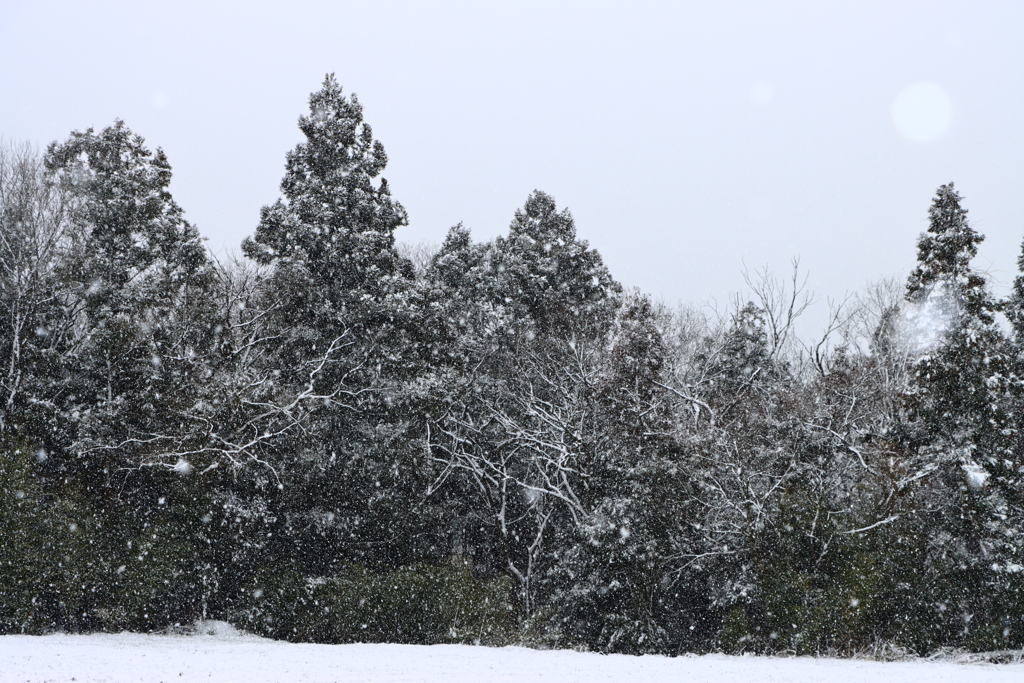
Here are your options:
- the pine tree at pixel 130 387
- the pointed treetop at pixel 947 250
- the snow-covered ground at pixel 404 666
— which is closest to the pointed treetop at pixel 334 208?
the pine tree at pixel 130 387

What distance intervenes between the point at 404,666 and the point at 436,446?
9.44 metres

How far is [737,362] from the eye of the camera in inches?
1024

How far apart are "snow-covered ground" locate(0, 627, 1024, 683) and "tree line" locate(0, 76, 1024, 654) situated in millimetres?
1396

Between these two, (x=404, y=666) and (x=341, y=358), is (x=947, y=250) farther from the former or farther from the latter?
(x=341, y=358)

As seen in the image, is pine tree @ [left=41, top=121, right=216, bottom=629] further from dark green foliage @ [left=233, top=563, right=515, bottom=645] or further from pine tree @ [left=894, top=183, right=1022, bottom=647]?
pine tree @ [left=894, top=183, right=1022, bottom=647]

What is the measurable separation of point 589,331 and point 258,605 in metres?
11.8

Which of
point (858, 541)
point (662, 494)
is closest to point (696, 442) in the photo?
point (662, 494)

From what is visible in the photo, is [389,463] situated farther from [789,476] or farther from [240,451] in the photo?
[789,476]

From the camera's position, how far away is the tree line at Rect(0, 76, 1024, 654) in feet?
39.5

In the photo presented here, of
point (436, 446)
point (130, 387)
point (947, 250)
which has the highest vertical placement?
point (947, 250)

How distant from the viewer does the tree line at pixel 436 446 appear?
39.5 feet

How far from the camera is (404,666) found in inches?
355

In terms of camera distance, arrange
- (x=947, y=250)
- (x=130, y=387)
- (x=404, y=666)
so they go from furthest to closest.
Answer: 1. (x=130, y=387)
2. (x=947, y=250)
3. (x=404, y=666)

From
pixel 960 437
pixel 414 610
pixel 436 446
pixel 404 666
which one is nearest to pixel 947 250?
pixel 960 437
